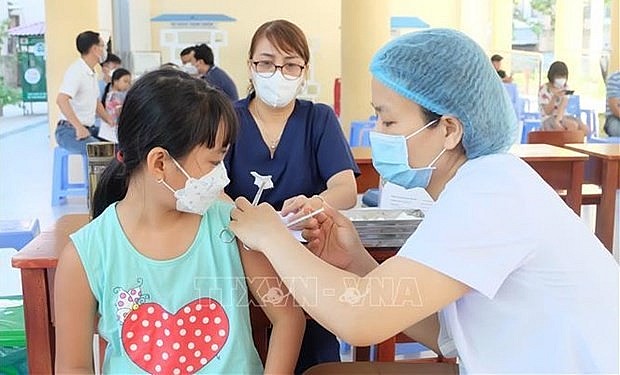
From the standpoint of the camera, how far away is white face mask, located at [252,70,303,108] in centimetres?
191

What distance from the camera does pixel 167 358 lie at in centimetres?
128

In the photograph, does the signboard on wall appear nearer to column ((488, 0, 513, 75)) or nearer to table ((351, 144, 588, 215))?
column ((488, 0, 513, 75))

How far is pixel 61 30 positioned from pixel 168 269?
5.78 m

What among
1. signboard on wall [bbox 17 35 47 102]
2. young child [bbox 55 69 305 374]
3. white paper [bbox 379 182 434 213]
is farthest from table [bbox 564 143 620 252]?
signboard on wall [bbox 17 35 47 102]

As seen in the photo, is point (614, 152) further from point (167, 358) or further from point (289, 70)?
point (167, 358)

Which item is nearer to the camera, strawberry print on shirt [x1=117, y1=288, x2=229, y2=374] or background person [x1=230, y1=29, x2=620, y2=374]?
background person [x1=230, y1=29, x2=620, y2=374]

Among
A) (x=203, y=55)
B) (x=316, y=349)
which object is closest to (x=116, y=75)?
(x=203, y=55)

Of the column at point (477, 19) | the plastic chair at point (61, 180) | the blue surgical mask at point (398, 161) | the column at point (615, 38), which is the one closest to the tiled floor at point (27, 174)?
the plastic chair at point (61, 180)

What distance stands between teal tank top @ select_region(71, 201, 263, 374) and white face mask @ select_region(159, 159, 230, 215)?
0.28ft

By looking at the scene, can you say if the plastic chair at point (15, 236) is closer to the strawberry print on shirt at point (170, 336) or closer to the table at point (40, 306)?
the table at point (40, 306)

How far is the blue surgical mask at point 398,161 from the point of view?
120cm

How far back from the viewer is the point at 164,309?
1.30m

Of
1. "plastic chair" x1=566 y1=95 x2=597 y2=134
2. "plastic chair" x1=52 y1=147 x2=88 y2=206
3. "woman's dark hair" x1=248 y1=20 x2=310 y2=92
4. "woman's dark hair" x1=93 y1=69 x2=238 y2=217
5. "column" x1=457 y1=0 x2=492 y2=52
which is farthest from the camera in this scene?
"column" x1=457 y1=0 x2=492 y2=52

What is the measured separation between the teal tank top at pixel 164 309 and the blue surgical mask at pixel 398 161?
0.35 metres
